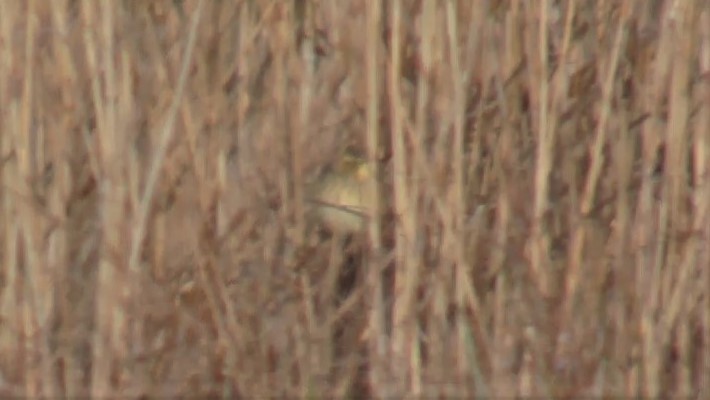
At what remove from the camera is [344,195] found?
1.59 m

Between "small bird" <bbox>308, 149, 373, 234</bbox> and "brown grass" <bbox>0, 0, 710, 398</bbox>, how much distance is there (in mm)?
19

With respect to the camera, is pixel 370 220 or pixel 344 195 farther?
A: pixel 344 195

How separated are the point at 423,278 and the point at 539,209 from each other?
130 mm

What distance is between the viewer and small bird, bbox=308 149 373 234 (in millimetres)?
1552

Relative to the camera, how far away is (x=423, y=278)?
1.46 meters

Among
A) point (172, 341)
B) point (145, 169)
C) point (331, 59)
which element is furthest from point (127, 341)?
point (331, 59)

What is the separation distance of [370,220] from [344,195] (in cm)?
13

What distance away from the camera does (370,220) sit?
146 cm

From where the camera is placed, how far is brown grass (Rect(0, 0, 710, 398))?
Result: 4.67 feet

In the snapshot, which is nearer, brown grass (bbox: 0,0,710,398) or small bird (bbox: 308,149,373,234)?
brown grass (bbox: 0,0,710,398)

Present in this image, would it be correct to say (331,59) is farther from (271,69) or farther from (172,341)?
(172,341)

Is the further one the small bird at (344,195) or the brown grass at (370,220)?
the small bird at (344,195)

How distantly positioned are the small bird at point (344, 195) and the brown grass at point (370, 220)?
0.02 meters

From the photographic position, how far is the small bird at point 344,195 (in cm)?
155
